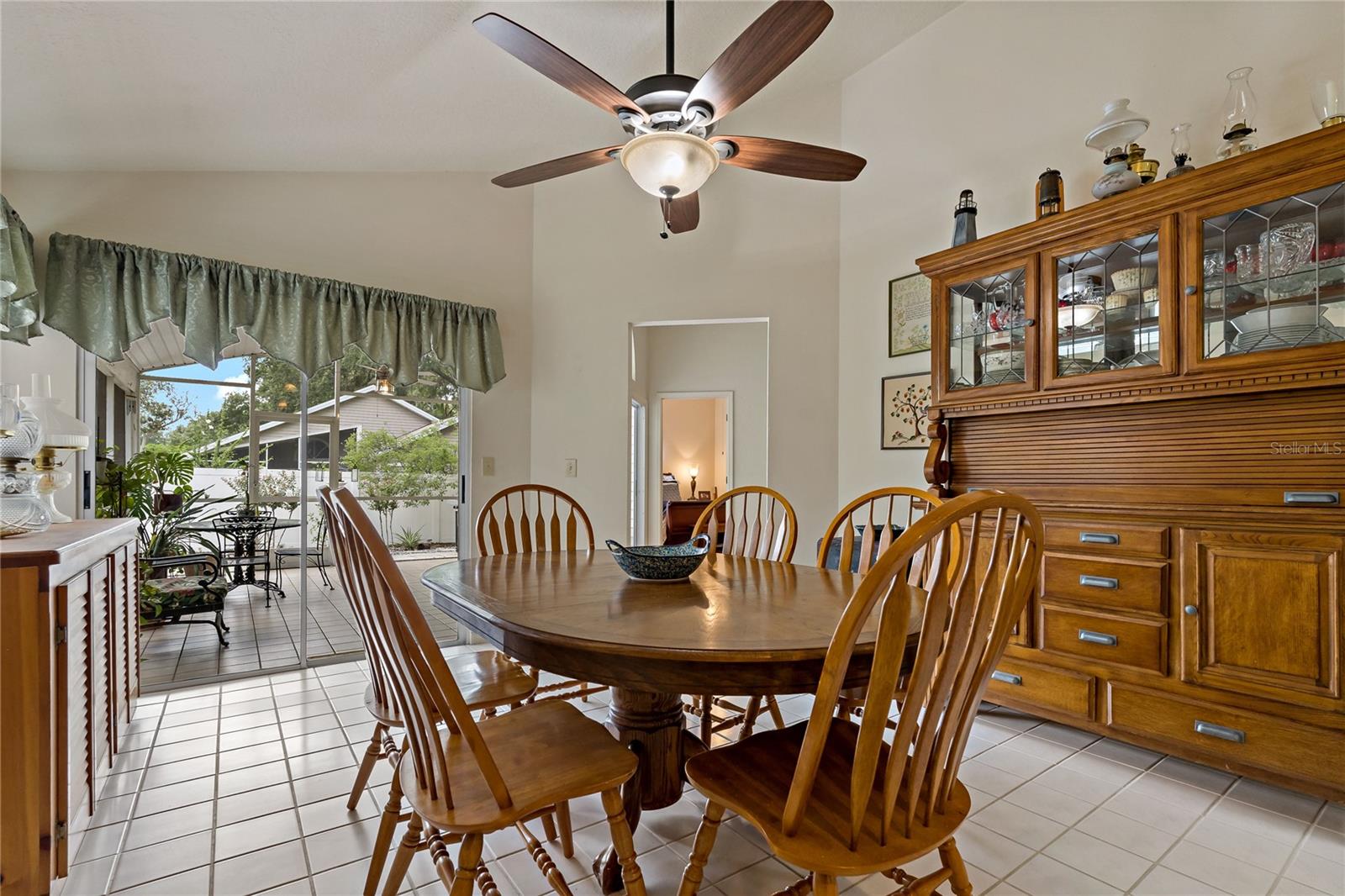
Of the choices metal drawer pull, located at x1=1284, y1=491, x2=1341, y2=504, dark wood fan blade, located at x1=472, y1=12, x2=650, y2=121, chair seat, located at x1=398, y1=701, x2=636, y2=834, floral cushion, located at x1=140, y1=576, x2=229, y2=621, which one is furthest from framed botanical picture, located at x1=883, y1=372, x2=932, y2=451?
floral cushion, located at x1=140, y1=576, x2=229, y2=621

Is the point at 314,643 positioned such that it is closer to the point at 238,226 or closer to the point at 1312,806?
the point at 238,226

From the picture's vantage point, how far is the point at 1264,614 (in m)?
2.03

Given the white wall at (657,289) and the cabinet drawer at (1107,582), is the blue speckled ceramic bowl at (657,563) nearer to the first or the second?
the cabinet drawer at (1107,582)

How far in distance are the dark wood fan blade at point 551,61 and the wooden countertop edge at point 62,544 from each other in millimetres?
1636

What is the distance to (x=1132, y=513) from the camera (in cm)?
234

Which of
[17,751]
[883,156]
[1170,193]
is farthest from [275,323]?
[1170,193]

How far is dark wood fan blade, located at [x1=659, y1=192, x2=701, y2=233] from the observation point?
247cm

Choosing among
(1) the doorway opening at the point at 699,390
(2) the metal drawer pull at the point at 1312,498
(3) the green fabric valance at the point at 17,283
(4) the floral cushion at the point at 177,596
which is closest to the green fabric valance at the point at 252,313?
(3) the green fabric valance at the point at 17,283

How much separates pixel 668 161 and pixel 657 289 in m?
2.26

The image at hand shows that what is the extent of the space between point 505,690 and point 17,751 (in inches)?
41.4

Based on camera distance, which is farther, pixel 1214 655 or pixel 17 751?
pixel 1214 655

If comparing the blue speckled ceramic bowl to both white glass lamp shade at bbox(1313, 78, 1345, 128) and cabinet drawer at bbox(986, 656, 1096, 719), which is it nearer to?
cabinet drawer at bbox(986, 656, 1096, 719)

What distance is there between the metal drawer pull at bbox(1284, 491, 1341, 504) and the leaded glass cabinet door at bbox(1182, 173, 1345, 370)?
0.40 m

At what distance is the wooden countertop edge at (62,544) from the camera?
142 cm
